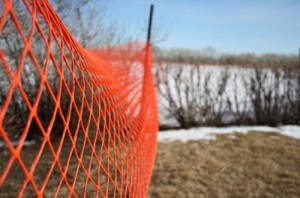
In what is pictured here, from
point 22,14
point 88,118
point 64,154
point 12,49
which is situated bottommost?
point 64,154

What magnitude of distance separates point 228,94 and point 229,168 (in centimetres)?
447

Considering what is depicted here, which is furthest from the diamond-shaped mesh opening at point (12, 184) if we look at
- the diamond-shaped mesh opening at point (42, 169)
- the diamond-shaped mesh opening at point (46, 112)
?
the diamond-shaped mesh opening at point (46, 112)

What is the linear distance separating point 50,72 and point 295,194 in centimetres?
486

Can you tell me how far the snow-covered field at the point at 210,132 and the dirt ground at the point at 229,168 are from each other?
16.0 inches

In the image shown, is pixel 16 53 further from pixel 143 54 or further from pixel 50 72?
pixel 143 54

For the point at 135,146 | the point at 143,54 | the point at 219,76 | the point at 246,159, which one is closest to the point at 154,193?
the point at 135,146

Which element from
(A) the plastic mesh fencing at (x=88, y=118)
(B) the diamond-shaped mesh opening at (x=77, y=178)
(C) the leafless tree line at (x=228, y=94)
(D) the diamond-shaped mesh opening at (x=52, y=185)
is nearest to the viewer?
(A) the plastic mesh fencing at (x=88, y=118)

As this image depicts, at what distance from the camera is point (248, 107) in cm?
959

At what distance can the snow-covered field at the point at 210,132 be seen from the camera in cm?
754

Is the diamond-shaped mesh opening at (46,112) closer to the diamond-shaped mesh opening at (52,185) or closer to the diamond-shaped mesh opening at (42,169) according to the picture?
the diamond-shaped mesh opening at (42,169)

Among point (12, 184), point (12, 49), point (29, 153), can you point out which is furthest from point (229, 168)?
point (12, 49)

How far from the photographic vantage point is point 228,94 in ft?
31.3

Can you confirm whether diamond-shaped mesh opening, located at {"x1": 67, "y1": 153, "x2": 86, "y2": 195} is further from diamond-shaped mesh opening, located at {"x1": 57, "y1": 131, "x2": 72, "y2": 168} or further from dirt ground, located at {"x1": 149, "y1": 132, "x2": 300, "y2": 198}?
dirt ground, located at {"x1": 149, "y1": 132, "x2": 300, "y2": 198}

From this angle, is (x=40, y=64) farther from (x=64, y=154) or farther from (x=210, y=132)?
(x=210, y=132)
